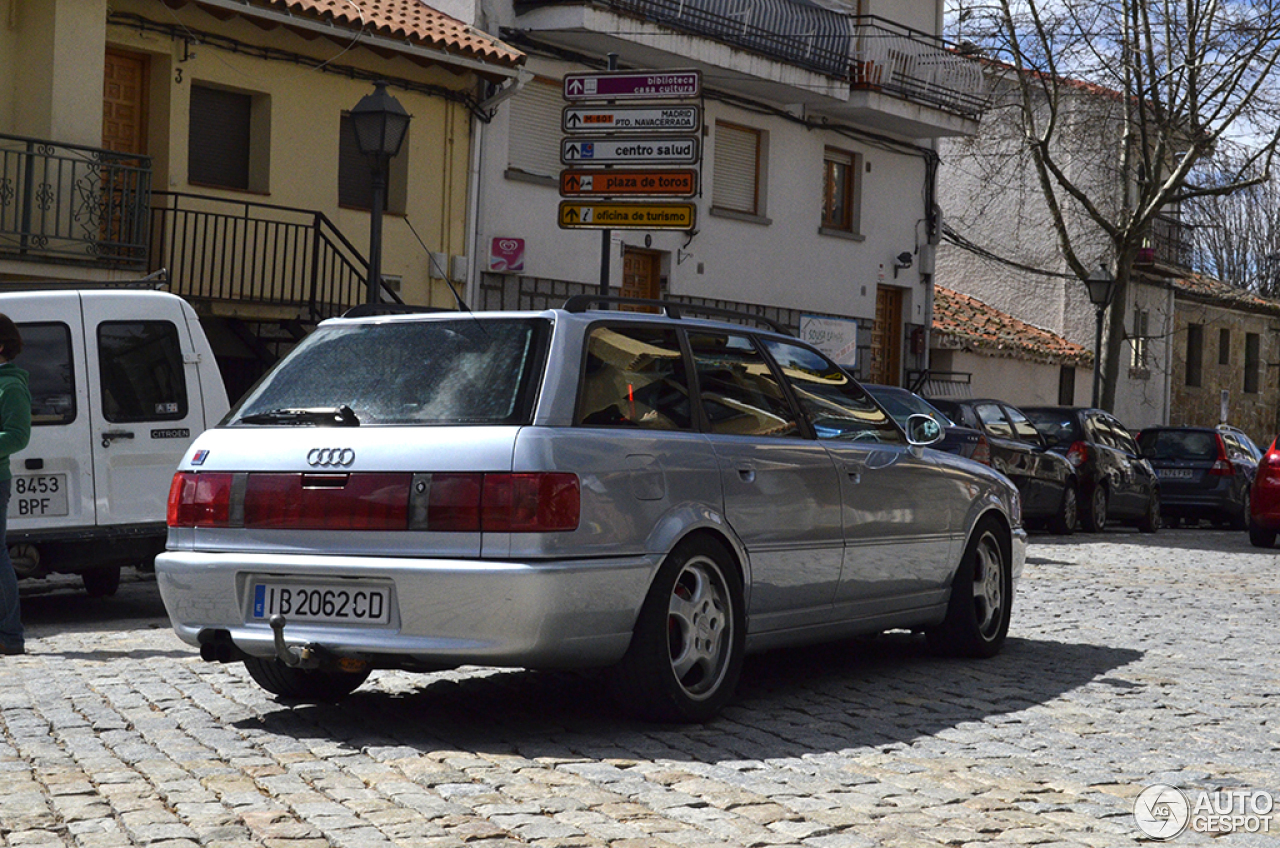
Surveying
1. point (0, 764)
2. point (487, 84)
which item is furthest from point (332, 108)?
point (0, 764)

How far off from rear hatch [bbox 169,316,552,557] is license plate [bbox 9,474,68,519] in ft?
Result: 12.2

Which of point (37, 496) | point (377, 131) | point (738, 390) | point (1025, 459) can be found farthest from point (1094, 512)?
point (738, 390)

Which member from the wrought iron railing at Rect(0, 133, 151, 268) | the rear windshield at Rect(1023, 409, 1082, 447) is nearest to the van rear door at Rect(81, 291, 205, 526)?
the wrought iron railing at Rect(0, 133, 151, 268)

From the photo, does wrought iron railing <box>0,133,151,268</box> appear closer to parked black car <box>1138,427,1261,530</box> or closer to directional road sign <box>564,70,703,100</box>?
directional road sign <box>564,70,703,100</box>

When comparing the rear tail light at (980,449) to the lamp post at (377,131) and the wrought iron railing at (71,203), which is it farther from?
the wrought iron railing at (71,203)

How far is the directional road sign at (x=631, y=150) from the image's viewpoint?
516 inches

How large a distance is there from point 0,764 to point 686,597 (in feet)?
8.04

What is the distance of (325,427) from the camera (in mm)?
6238

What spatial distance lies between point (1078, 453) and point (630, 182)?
1018 cm

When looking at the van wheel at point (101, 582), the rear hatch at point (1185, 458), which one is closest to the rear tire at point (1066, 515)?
the rear hatch at point (1185, 458)

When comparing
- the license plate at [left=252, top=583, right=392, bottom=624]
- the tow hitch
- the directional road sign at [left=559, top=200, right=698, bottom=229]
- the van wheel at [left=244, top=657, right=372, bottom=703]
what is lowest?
the van wheel at [left=244, top=657, right=372, bottom=703]

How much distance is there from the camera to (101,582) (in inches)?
453

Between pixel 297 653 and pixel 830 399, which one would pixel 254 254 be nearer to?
pixel 830 399

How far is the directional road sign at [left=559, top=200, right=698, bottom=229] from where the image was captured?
519 inches
